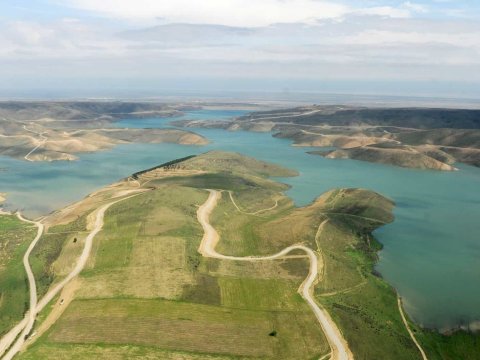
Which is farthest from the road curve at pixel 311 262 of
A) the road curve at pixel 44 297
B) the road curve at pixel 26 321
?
the road curve at pixel 26 321

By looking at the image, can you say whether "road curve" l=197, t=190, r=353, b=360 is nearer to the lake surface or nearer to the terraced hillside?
the terraced hillside

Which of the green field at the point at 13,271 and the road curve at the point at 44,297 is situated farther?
the green field at the point at 13,271

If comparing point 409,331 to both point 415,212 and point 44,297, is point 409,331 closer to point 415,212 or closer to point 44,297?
point 44,297

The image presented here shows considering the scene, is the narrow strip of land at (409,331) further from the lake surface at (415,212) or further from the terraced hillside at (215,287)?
the lake surface at (415,212)

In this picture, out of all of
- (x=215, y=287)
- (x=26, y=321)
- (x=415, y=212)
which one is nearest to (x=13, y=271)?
(x=26, y=321)

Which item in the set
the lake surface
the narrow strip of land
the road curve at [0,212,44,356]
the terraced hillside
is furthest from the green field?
the narrow strip of land

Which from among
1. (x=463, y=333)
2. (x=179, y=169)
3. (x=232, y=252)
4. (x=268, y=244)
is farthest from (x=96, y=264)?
(x=179, y=169)
